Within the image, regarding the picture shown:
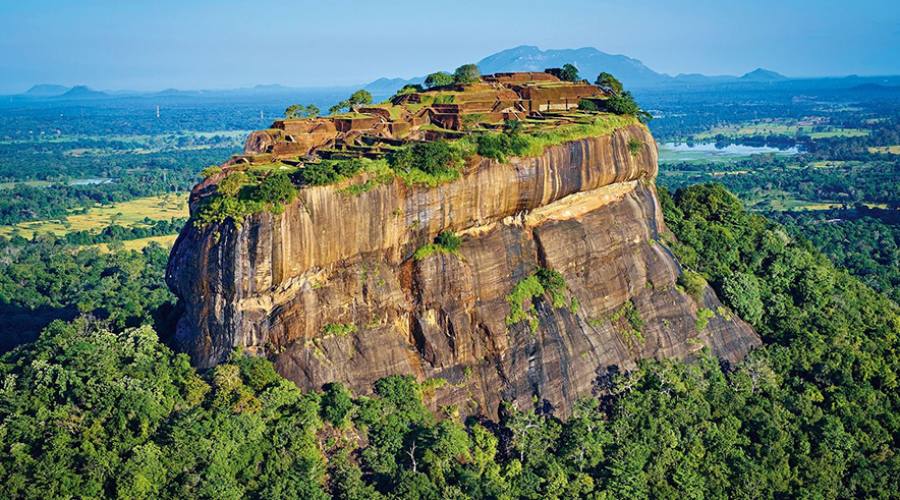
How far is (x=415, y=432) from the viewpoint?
1153 inches

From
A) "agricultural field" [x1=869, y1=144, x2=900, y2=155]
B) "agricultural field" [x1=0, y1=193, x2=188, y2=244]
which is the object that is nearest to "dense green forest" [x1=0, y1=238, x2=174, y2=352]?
"agricultural field" [x1=0, y1=193, x2=188, y2=244]

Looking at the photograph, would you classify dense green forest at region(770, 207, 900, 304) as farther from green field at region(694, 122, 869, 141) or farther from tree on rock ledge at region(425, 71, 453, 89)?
green field at region(694, 122, 869, 141)

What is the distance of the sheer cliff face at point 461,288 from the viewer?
94.7 feet

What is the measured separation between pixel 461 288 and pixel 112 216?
2683 inches

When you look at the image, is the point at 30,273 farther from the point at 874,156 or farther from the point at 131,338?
the point at 874,156

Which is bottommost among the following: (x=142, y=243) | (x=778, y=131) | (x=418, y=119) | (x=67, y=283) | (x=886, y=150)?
(x=142, y=243)

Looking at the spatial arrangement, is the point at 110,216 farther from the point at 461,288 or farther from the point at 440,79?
the point at 461,288

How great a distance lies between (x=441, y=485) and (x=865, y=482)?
573 inches

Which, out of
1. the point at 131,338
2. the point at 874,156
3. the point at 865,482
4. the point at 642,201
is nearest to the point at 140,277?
the point at 131,338

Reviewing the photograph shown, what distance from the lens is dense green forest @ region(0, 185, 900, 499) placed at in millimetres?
26578

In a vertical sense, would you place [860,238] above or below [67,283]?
below

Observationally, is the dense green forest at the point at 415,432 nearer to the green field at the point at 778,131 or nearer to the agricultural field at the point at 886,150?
the agricultural field at the point at 886,150

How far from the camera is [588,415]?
31.7 m

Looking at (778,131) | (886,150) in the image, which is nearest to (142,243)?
(886,150)
